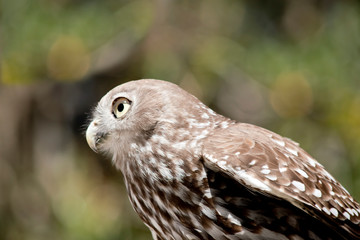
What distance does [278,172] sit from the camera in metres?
2.81

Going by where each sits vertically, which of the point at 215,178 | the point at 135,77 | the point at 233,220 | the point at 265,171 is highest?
the point at 265,171

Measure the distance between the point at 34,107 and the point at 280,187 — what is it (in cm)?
477

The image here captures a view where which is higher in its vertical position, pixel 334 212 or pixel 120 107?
pixel 120 107

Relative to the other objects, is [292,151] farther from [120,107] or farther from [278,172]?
[120,107]

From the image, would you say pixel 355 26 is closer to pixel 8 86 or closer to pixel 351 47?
pixel 351 47

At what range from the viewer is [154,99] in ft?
10.6

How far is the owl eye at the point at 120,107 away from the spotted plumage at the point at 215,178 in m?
0.02

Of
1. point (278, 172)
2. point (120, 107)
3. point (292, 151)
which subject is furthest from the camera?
point (120, 107)

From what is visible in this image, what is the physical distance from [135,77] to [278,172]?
3.92 m

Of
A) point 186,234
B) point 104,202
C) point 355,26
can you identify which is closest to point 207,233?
point 186,234

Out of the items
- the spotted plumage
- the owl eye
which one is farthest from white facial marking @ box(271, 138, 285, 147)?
the owl eye

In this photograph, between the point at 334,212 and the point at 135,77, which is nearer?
the point at 334,212

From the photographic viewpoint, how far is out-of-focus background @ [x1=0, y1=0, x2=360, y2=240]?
229 inches

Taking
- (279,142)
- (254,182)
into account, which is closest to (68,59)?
(279,142)
